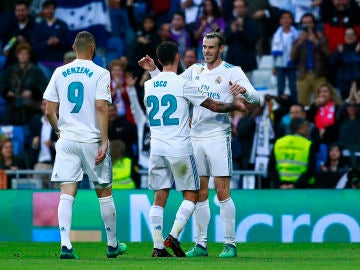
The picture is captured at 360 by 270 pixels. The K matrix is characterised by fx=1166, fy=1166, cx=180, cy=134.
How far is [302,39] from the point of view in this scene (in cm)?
2120

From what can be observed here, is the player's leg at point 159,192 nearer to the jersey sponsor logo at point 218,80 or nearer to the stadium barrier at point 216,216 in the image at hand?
the jersey sponsor logo at point 218,80

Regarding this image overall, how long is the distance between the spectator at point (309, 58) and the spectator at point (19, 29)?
209 inches

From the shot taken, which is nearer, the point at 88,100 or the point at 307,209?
the point at 88,100

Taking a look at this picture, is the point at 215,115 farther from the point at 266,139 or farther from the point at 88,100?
the point at 266,139

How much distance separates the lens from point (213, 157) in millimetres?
12852

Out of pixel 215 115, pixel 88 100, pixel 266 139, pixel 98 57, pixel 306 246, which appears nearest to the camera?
pixel 88 100

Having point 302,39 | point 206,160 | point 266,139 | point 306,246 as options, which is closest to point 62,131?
point 206,160

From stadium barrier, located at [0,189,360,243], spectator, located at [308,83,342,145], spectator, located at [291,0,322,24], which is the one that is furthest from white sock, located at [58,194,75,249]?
spectator, located at [291,0,322,24]

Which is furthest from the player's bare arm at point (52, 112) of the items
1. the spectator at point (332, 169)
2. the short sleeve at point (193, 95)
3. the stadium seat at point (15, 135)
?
the stadium seat at point (15, 135)

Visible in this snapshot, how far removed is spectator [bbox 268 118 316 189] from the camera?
699 inches

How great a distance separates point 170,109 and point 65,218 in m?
1.61

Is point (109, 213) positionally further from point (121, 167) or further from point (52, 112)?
point (121, 167)

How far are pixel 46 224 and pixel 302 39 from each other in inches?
257

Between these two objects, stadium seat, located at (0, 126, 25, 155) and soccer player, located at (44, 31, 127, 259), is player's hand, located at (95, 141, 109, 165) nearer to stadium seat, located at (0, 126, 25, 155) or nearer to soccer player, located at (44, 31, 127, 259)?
soccer player, located at (44, 31, 127, 259)
